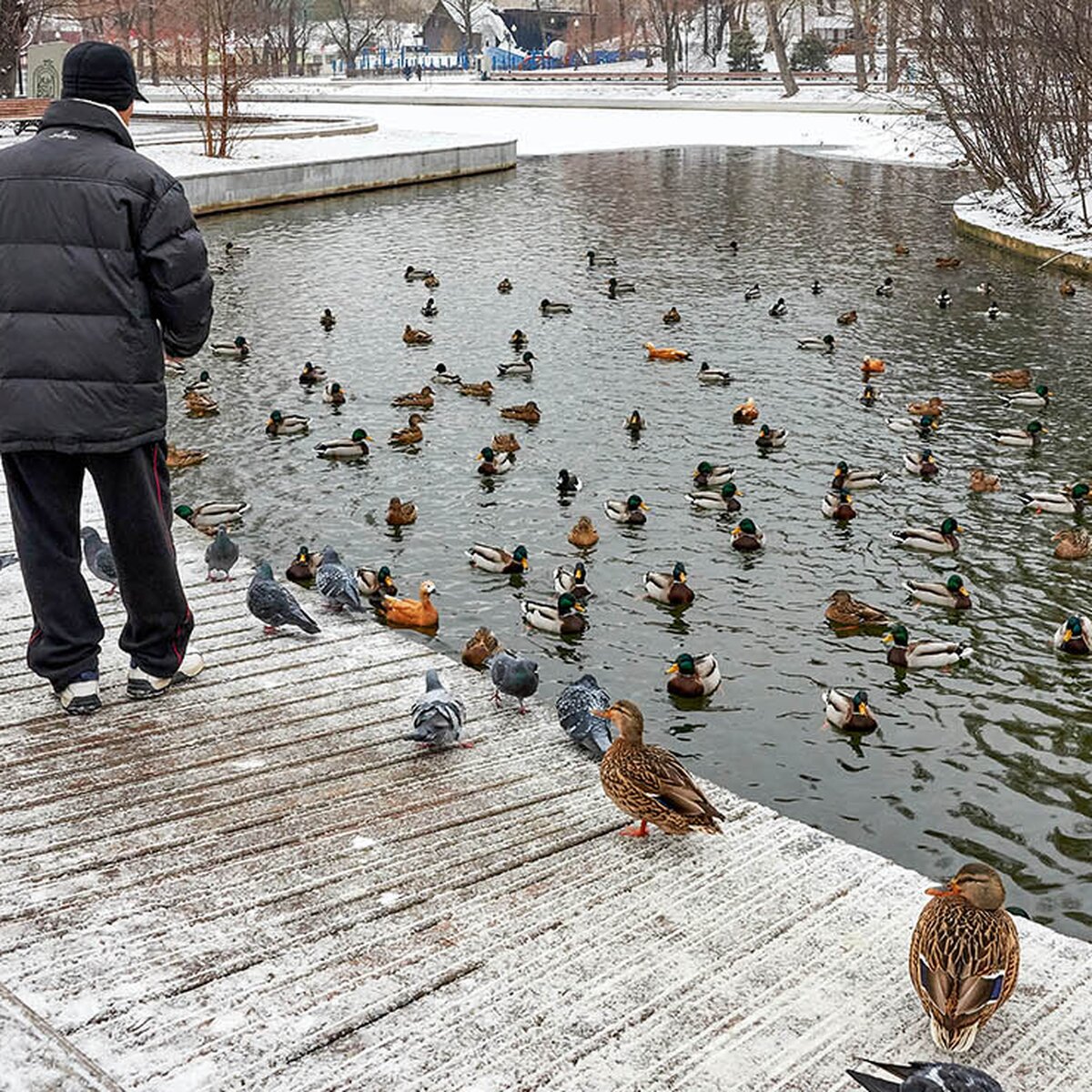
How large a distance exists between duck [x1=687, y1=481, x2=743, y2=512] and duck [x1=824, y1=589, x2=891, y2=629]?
9.05 ft

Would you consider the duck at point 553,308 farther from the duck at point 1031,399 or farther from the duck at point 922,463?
the duck at point 922,463

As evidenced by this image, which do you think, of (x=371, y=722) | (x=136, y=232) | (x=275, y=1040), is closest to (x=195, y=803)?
(x=371, y=722)

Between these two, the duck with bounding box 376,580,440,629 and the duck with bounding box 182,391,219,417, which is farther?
the duck with bounding box 182,391,219,417

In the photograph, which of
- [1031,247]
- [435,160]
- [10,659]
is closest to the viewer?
[10,659]

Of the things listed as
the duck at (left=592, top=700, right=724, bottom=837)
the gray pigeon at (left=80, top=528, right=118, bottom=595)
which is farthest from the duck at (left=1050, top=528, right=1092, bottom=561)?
the gray pigeon at (left=80, top=528, right=118, bottom=595)

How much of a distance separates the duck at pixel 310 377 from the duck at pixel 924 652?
412 inches

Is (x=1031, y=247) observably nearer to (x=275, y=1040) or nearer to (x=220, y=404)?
(x=220, y=404)

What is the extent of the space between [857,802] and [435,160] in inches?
1464

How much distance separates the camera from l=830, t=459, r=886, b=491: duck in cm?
1430

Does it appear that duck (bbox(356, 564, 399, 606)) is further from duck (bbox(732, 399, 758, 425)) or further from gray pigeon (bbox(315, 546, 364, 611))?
duck (bbox(732, 399, 758, 425))

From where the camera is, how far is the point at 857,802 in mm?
8609

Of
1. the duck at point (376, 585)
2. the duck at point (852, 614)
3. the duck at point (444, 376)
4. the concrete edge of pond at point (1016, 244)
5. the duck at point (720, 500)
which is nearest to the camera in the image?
the duck at point (852, 614)

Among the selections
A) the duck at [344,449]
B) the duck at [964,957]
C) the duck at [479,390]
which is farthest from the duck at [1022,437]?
the duck at [964,957]

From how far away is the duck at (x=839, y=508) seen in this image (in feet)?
44.6
